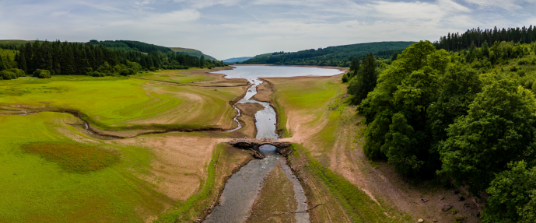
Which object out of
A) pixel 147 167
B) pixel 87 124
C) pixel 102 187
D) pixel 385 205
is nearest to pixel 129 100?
pixel 87 124

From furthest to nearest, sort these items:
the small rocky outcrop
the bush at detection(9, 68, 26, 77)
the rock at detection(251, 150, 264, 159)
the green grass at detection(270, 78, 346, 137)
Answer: the bush at detection(9, 68, 26, 77)
the green grass at detection(270, 78, 346, 137)
the small rocky outcrop
the rock at detection(251, 150, 264, 159)

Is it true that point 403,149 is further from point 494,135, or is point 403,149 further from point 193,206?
point 193,206

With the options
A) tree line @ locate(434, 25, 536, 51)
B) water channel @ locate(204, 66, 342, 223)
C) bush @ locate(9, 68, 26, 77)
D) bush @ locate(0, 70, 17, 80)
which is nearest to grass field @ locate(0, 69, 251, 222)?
water channel @ locate(204, 66, 342, 223)

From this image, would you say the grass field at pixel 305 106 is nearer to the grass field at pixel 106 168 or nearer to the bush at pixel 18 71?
the grass field at pixel 106 168

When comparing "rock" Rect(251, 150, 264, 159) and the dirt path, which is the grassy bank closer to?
"rock" Rect(251, 150, 264, 159)

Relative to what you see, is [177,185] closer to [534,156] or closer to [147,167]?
[147,167]

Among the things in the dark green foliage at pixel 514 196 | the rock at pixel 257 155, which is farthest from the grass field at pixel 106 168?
the dark green foliage at pixel 514 196
